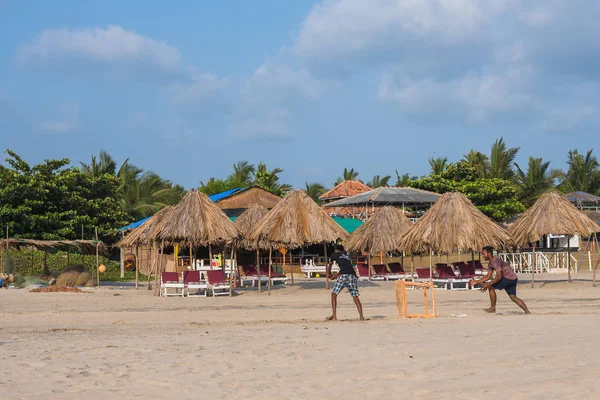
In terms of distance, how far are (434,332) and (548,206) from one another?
13.9 m

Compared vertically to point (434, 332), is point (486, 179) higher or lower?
higher

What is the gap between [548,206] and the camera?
75.1ft

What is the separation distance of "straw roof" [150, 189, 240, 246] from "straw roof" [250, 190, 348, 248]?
1264mm

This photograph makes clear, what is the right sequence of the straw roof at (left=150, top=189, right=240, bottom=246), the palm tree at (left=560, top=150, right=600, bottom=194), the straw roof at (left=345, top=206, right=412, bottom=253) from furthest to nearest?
the palm tree at (left=560, top=150, right=600, bottom=194) < the straw roof at (left=345, top=206, right=412, bottom=253) < the straw roof at (left=150, top=189, right=240, bottom=246)

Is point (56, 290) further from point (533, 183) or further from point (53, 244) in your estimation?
point (533, 183)

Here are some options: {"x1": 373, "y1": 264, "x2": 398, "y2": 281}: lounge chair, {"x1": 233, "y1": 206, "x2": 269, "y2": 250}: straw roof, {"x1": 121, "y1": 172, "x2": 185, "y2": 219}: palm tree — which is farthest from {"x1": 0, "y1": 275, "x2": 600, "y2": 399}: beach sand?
{"x1": 121, "y1": 172, "x2": 185, "y2": 219}: palm tree

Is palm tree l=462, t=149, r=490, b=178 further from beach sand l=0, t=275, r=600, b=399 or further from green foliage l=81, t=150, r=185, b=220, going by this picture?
beach sand l=0, t=275, r=600, b=399

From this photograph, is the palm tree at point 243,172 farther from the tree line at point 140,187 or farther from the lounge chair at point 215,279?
the lounge chair at point 215,279

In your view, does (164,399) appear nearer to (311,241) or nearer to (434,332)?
(434,332)

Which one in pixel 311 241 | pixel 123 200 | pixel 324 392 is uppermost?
pixel 123 200

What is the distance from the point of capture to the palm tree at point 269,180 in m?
50.1

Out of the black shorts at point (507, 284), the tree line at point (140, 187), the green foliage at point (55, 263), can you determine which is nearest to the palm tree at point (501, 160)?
the tree line at point (140, 187)

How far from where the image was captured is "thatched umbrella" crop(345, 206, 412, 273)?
2614 centimetres

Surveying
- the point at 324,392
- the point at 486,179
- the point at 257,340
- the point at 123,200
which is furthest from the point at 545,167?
the point at 324,392
